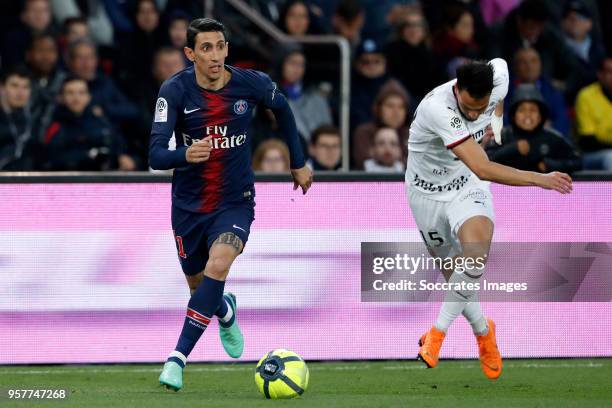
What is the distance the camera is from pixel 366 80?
47.7ft

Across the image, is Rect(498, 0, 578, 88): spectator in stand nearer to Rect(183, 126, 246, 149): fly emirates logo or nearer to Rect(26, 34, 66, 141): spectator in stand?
Rect(26, 34, 66, 141): spectator in stand

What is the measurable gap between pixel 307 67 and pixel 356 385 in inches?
231

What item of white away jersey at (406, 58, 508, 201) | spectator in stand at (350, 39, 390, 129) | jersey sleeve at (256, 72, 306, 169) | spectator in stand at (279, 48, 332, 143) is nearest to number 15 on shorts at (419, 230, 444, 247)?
white away jersey at (406, 58, 508, 201)

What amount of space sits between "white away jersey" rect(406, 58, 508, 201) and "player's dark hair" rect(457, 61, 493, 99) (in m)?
0.23

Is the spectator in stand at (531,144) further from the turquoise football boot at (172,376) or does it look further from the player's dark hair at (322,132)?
the turquoise football boot at (172,376)

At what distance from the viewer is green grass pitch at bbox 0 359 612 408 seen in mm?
8469

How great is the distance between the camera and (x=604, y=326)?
10.6m

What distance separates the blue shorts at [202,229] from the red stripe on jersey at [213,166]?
0.26 ft

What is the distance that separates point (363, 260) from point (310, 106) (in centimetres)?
396

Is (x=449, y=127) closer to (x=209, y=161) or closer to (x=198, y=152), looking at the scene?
(x=209, y=161)

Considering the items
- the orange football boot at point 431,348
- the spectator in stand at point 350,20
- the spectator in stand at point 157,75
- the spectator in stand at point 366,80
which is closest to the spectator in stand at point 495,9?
the spectator in stand at point 350,20

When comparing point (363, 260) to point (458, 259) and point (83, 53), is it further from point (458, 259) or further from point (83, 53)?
point (83, 53)

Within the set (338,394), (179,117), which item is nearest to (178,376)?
(338,394)

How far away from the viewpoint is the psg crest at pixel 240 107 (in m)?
9.11
